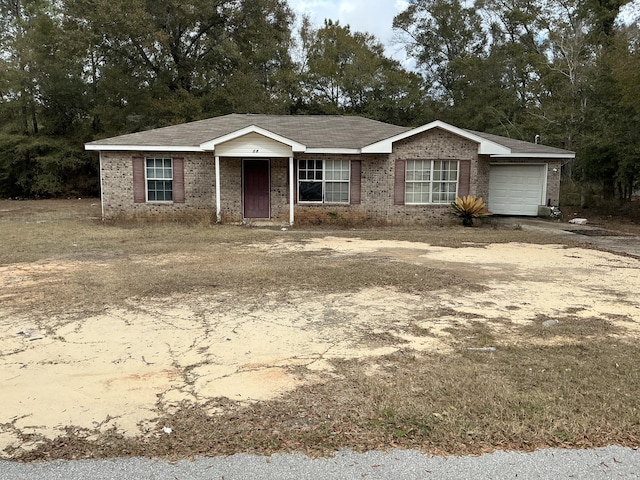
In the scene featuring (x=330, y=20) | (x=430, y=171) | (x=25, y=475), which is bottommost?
(x=25, y=475)

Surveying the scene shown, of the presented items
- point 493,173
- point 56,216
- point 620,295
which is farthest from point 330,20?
point 620,295

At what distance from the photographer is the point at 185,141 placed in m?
16.6

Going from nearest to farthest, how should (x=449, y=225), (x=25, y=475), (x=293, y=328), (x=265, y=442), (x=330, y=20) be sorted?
1. (x=25, y=475)
2. (x=265, y=442)
3. (x=293, y=328)
4. (x=449, y=225)
5. (x=330, y=20)

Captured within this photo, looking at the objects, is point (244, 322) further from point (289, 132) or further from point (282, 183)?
point (289, 132)

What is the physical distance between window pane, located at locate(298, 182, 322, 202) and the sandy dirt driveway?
876 centimetres

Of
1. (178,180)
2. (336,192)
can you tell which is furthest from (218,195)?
(336,192)

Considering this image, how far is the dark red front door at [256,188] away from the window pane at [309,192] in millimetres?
1128

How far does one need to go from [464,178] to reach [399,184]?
215 centimetres

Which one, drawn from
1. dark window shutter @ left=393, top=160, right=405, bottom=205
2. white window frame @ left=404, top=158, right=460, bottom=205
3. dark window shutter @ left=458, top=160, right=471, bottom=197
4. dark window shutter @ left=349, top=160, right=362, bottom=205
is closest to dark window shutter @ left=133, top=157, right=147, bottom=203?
dark window shutter @ left=349, top=160, right=362, bottom=205

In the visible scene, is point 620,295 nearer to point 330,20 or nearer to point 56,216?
point 56,216

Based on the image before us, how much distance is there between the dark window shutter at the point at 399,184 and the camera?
653 inches

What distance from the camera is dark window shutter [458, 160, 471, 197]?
16.6 meters

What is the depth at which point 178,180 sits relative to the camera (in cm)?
1655

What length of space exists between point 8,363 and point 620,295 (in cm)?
731
